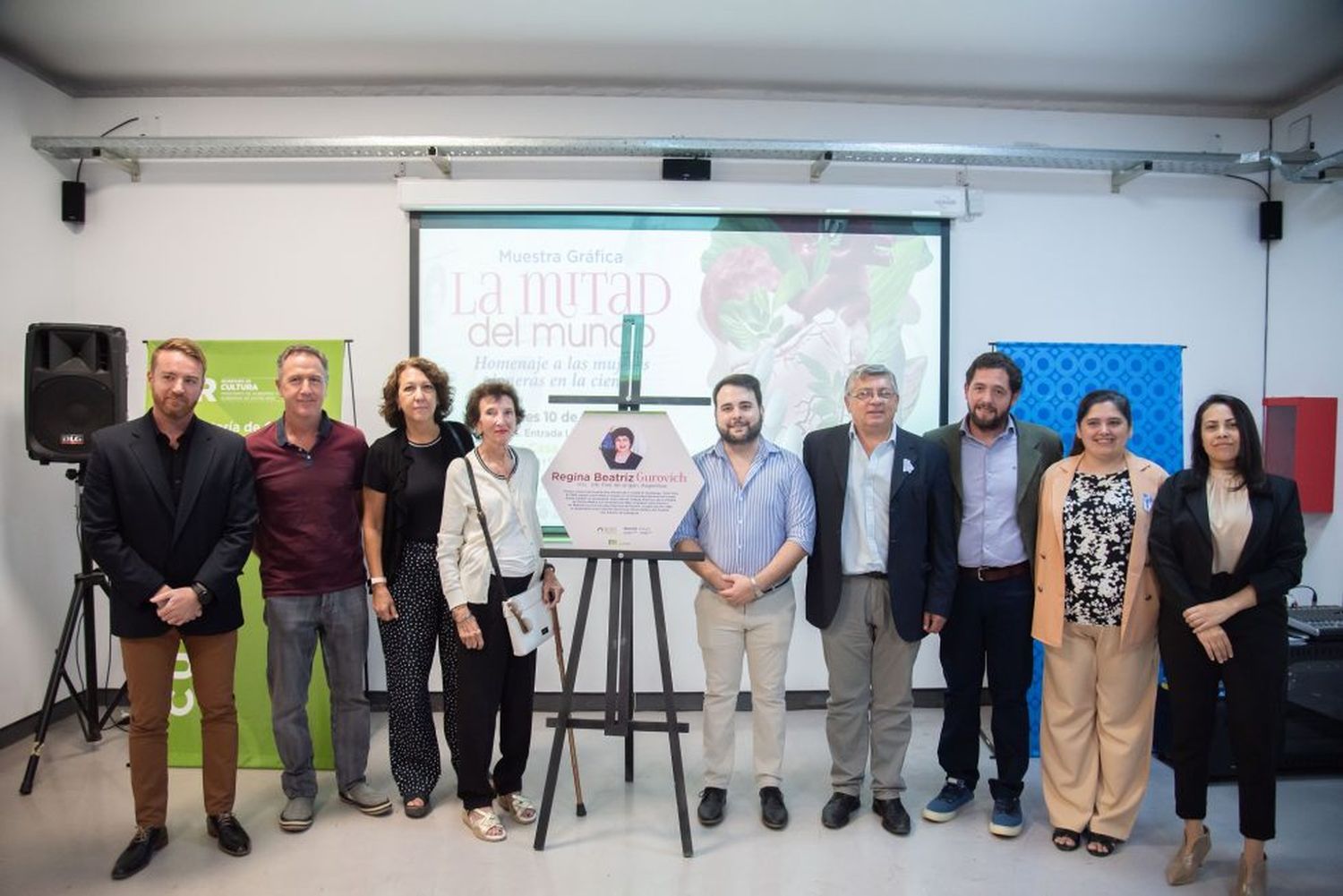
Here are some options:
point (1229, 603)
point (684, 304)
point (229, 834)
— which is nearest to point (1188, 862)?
point (1229, 603)

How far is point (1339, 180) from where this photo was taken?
Result: 4156 mm

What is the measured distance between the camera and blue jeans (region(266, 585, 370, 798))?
299 cm

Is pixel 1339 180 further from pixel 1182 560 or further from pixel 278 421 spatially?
pixel 278 421

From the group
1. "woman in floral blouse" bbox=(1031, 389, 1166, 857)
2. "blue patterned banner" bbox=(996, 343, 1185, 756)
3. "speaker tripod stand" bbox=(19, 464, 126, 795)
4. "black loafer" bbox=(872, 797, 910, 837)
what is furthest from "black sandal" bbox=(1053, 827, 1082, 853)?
"speaker tripod stand" bbox=(19, 464, 126, 795)

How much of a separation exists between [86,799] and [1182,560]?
175 inches

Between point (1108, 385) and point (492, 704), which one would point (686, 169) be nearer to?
point (1108, 385)

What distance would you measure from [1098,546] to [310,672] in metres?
3.11

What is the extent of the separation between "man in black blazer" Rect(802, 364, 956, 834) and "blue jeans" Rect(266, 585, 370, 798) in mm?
1861

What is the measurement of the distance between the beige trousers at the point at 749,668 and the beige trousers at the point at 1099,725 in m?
1.05

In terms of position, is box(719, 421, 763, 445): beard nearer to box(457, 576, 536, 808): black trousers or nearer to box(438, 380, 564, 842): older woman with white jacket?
box(438, 380, 564, 842): older woman with white jacket

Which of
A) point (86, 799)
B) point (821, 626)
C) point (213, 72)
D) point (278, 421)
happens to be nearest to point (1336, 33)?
point (821, 626)

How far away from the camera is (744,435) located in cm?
293

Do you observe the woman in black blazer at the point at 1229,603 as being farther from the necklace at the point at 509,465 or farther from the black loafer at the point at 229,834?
the black loafer at the point at 229,834

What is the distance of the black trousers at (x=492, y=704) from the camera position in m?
2.88
